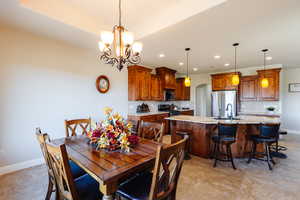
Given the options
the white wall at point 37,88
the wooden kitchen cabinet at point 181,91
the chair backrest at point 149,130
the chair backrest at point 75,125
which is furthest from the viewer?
the wooden kitchen cabinet at point 181,91

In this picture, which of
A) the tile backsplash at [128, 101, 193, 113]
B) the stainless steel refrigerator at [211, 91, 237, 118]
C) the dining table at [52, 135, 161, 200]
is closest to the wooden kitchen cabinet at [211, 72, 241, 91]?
the stainless steel refrigerator at [211, 91, 237, 118]

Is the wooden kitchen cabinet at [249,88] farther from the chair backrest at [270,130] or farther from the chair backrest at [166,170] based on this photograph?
the chair backrest at [166,170]

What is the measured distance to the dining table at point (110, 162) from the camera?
1.10m

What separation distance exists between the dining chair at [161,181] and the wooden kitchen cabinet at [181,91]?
5.26m

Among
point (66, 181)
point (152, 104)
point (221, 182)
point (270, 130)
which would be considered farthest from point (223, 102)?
point (66, 181)

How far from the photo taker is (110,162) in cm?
133

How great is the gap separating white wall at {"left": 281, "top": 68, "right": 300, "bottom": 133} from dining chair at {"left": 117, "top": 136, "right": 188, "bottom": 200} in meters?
6.81

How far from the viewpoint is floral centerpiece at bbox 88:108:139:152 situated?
5.32 feet

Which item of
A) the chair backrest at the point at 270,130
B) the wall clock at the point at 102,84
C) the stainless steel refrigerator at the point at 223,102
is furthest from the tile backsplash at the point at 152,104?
the chair backrest at the point at 270,130

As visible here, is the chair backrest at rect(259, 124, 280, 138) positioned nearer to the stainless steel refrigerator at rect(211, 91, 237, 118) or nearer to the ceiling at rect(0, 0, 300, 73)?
the ceiling at rect(0, 0, 300, 73)

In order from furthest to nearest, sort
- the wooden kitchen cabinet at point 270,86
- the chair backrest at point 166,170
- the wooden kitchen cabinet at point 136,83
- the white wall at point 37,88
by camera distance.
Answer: the wooden kitchen cabinet at point 270,86
the wooden kitchen cabinet at point 136,83
the white wall at point 37,88
the chair backrest at point 166,170

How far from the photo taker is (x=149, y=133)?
245 cm

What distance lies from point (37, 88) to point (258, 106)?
23.2 feet

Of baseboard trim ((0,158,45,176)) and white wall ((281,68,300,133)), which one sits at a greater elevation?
white wall ((281,68,300,133))
